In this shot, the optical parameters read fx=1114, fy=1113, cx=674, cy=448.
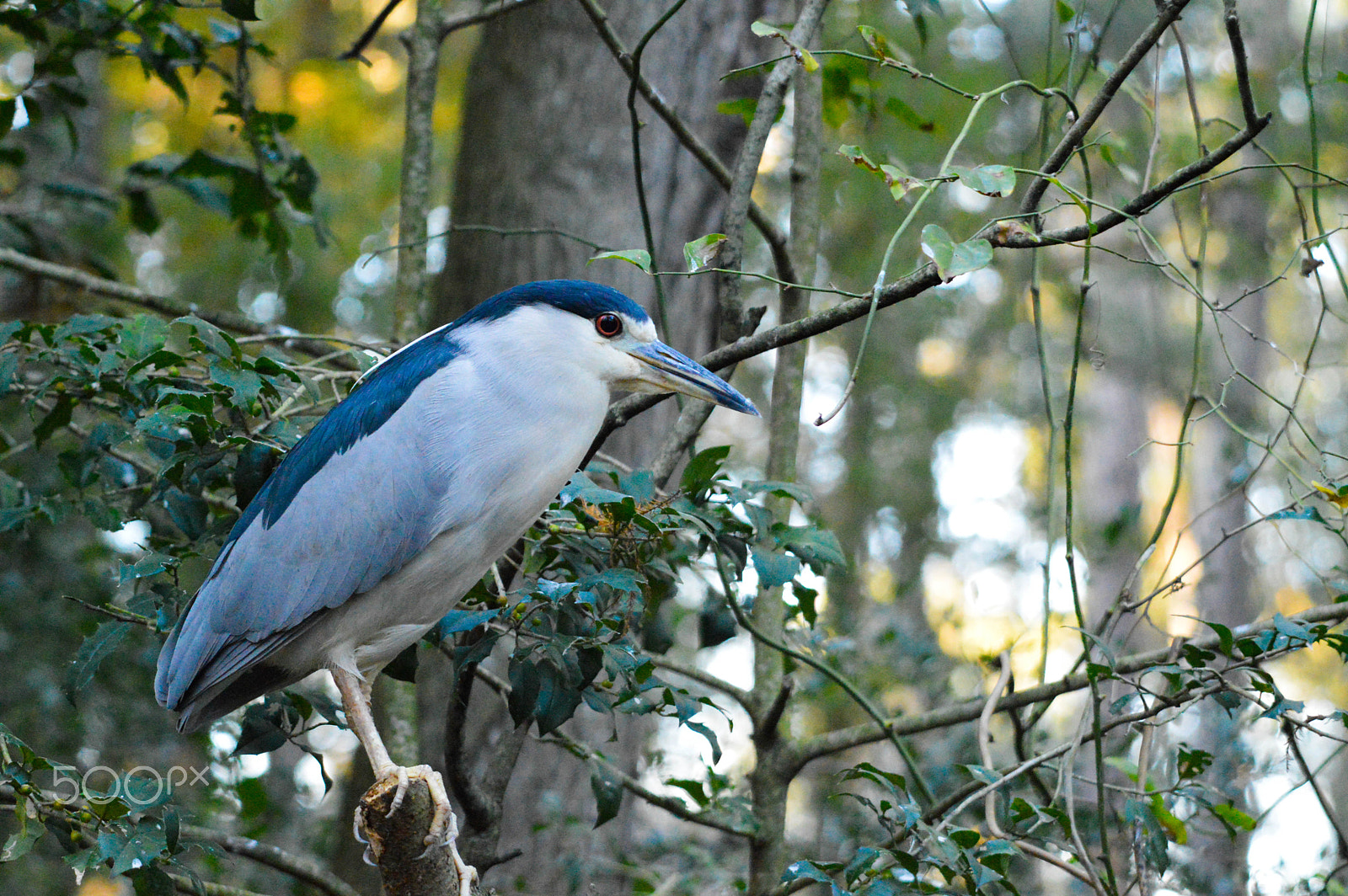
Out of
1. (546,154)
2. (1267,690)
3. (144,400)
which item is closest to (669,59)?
(546,154)

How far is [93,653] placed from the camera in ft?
7.90

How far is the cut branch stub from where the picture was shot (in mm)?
2123

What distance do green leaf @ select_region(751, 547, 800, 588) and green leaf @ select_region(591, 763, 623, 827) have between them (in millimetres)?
730

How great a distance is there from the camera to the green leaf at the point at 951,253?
5.78 feet

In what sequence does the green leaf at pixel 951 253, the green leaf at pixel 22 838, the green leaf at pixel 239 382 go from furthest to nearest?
1. the green leaf at pixel 239 382
2. the green leaf at pixel 22 838
3. the green leaf at pixel 951 253

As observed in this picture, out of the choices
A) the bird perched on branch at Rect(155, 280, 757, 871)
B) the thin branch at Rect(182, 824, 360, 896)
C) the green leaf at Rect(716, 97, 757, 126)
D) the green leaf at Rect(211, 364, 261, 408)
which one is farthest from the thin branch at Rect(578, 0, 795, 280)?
the thin branch at Rect(182, 824, 360, 896)

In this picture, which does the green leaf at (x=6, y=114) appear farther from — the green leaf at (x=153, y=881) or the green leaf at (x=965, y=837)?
the green leaf at (x=965, y=837)

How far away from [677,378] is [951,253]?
0.86 metres

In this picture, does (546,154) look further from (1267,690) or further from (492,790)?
(1267,690)

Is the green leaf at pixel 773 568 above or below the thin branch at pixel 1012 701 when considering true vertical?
below

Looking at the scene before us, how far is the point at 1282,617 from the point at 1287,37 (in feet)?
33.2

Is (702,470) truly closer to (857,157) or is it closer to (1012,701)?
(857,157)

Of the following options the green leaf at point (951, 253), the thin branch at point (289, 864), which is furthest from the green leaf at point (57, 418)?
the green leaf at point (951, 253)

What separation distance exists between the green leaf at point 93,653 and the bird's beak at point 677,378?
126 centimetres
